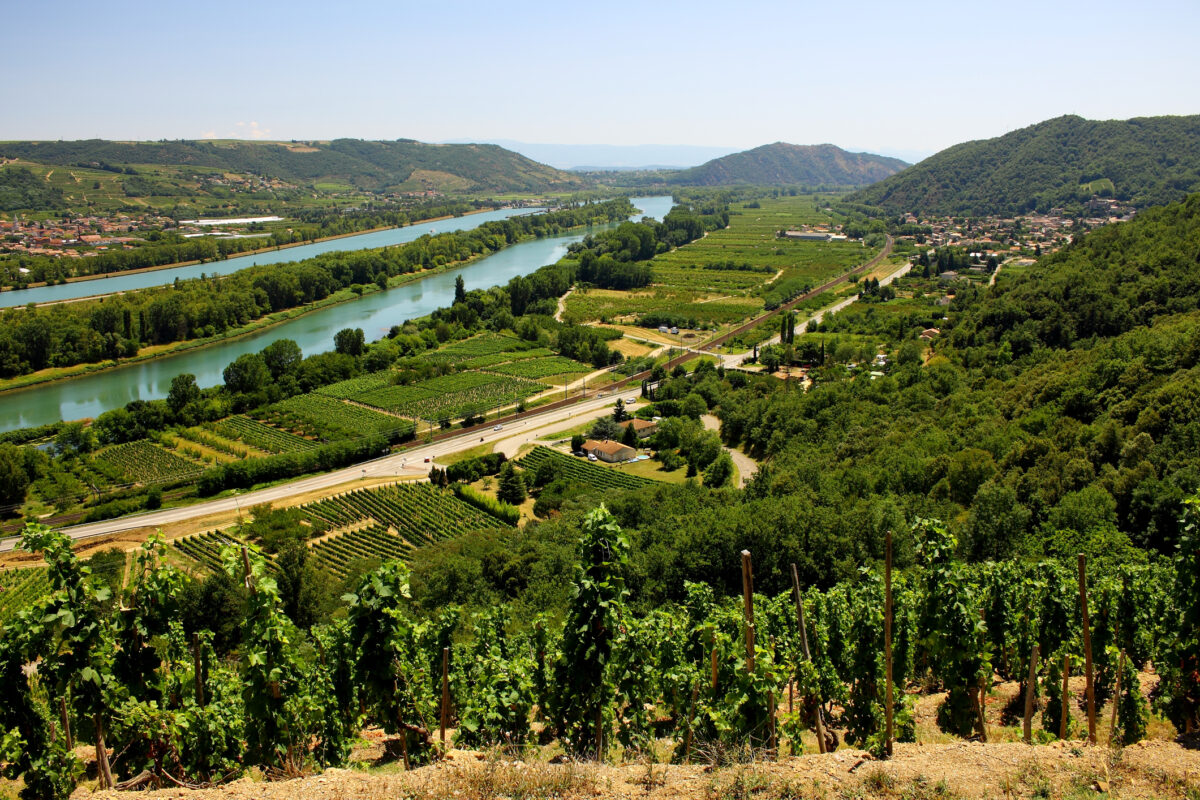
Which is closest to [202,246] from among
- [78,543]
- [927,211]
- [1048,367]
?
[78,543]

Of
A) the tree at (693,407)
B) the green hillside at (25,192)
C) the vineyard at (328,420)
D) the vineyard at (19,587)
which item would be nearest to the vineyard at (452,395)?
the vineyard at (328,420)

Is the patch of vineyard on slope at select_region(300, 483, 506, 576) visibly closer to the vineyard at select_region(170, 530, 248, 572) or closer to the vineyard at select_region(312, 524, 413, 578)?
the vineyard at select_region(312, 524, 413, 578)

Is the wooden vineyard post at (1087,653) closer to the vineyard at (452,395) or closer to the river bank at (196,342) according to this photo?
the vineyard at (452,395)

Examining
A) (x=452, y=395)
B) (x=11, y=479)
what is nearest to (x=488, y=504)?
(x=452, y=395)

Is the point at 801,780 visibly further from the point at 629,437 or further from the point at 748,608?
the point at 629,437

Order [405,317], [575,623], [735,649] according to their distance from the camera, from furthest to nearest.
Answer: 1. [405,317]
2. [735,649]
3. [575,623]

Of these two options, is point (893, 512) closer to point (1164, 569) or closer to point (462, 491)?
point (1164, 569)
